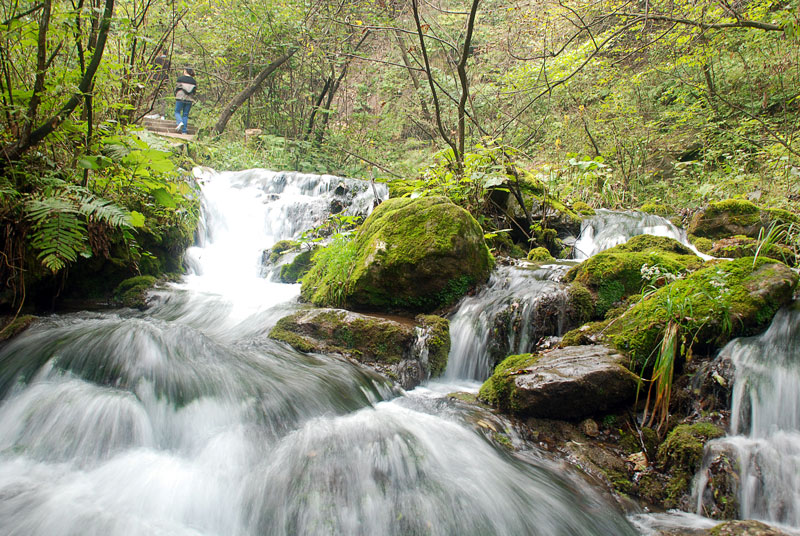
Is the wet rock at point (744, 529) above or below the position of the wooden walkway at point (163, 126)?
below

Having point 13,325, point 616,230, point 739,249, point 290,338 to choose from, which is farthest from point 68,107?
point 616,230

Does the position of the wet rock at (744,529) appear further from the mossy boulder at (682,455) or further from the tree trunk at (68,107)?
the tree trunk at (68,107)

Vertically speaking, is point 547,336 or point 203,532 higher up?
point 547,336

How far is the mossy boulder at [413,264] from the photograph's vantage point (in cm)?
519

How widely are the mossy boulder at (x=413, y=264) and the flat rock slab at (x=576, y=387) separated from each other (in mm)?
1986

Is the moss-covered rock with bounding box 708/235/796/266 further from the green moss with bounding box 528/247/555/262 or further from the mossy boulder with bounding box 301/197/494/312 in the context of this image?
the mossy boulder with bounding box 301/197/494/312

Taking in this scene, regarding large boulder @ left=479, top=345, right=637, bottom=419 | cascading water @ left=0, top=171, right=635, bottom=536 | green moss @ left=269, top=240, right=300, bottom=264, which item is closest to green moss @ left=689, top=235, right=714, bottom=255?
large boulder @ left=479, top=345, right=637, bottom=419

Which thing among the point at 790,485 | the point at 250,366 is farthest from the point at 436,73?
the point at 790,485

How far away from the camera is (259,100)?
55.4 feet

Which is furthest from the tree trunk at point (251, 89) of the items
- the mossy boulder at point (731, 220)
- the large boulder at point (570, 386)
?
the large boulder at point (570, 386)

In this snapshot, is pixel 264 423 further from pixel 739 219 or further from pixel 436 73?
pixel 436 73

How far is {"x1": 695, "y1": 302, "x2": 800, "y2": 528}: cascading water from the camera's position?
2.45 m

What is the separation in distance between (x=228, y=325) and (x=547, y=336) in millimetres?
3697

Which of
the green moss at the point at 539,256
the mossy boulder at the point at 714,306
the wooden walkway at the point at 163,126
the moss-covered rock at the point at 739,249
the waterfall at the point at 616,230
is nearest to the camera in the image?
the mossy boulder at the point at 714,306
